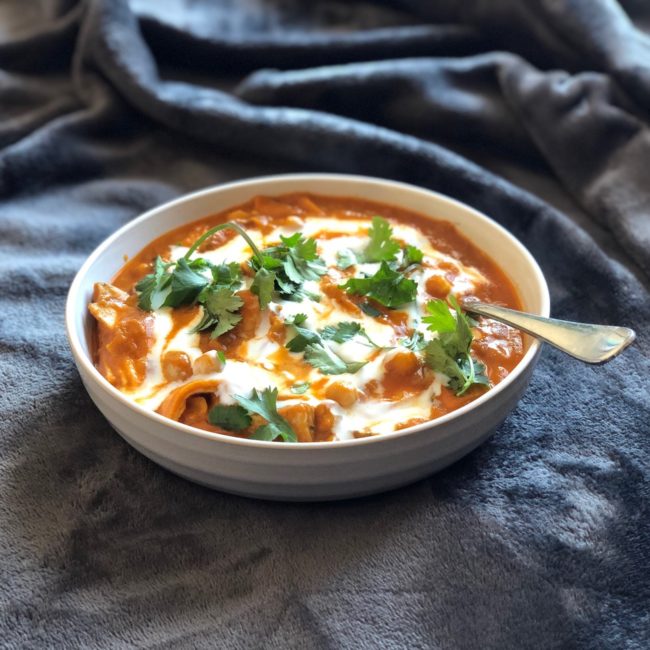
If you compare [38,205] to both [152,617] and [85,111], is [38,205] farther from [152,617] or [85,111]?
[152,617]

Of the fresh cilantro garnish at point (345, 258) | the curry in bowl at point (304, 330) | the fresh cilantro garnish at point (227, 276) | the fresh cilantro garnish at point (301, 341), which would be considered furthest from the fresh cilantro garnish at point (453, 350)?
the fresh cilantro garnish at point (227, 276)

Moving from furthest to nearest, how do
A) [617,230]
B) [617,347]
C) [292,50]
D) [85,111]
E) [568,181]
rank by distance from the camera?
1. [292,50]
2. [85,111]
3. [568,181]
4. [617,230]
5. [617,347]

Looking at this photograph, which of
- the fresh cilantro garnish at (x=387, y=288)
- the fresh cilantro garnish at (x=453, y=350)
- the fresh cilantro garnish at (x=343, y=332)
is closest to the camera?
the fresh cilantro garnish at (x=453, y=350)

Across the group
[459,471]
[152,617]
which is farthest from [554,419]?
[152,617]

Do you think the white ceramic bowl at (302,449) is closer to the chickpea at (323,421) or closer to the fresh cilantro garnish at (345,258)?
the chickpea at (323,421)

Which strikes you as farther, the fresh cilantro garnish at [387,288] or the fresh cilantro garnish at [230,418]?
the fresh cilantro garnish at [387,288]

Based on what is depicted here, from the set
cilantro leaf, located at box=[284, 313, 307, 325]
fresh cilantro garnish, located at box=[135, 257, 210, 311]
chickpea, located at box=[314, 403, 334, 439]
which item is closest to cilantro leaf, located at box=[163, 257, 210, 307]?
fresh cilantro garnish, located at box=[135, 257, 210, 311]
